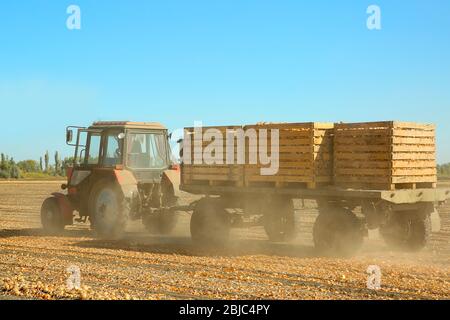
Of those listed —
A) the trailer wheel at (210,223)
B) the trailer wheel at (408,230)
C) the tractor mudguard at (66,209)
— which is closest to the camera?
the trailer wheel at (408,230)

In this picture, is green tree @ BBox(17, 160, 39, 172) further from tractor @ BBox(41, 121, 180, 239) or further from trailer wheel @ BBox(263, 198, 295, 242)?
trailer wheel @ BBox(263, 198, 295, 242)

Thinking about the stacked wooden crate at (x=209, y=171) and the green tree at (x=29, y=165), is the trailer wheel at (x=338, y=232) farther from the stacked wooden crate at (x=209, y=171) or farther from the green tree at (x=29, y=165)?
the green tree at (x=29, y=165)

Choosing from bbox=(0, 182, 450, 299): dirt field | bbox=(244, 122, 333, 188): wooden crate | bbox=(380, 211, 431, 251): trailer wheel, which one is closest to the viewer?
bbox=(0, 182, 450, 299): dirt field

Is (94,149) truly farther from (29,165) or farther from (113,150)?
(29,165)

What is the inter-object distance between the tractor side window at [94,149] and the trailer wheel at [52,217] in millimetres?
1376

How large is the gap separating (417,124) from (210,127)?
4.00 m

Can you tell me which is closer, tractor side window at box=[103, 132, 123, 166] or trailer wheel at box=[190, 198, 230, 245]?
trailer wheel at box=[190, 198, 230, 245]

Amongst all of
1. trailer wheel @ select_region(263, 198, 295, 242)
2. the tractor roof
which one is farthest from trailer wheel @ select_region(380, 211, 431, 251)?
the tractor roof

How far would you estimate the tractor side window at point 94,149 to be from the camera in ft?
46.8

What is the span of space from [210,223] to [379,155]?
374cm

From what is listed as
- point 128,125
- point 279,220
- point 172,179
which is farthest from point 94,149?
point 279,220

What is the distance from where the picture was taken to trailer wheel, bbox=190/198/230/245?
12641mm

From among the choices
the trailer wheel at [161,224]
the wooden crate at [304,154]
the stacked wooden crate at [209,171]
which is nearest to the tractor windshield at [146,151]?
the stacked wooden crate at [209,171]

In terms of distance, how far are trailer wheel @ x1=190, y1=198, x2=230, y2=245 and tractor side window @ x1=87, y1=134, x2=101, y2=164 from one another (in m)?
2.82
